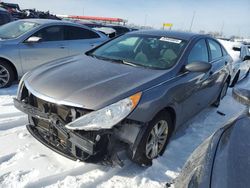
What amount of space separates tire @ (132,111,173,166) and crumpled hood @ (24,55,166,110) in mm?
429

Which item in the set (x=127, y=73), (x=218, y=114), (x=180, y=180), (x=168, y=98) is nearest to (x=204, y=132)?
(x=218, y=114)

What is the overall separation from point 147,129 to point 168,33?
193 centimetres

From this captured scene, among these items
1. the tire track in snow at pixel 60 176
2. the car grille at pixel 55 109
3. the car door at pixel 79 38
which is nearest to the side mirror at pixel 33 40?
the car door at pixel 79 38

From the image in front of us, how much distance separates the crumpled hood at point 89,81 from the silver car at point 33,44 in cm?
229

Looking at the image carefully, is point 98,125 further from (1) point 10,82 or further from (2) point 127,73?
(1) point 10,82

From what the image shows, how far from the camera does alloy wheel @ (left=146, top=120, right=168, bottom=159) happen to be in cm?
282

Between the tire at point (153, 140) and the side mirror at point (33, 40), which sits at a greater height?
the side mirror at point (33, 40)

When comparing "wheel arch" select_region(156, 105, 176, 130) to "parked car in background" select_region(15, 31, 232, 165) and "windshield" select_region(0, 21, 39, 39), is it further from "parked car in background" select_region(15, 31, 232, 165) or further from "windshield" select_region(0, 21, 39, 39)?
"windshield" select_region(0, 21, 39, 39)

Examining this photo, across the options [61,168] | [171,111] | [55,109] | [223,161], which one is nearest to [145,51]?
[171,111]

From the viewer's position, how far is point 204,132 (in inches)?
163

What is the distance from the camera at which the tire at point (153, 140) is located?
8.61ft

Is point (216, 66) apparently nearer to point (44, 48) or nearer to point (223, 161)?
point (223, 161)

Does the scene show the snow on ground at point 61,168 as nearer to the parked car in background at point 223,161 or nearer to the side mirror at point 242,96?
the side mirror at point 242,96

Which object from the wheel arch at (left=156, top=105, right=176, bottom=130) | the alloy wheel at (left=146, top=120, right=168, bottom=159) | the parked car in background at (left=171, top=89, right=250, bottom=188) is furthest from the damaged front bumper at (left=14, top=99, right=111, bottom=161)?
the parked car in background at (left=171, top=89, right=250, bottom=188)
